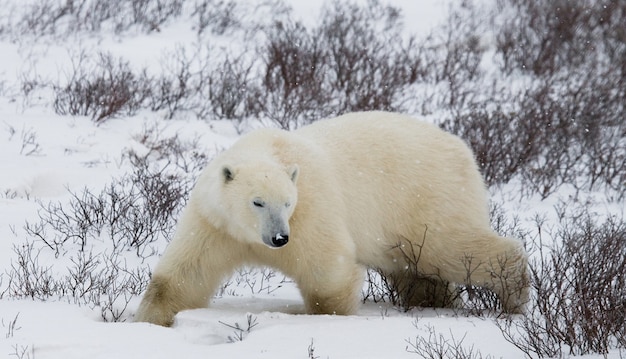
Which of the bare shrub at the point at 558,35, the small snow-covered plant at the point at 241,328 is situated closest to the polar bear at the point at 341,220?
the small snow-covered plant at the point at 241,328

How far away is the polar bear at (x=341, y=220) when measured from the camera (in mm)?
3393

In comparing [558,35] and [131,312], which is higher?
[558,35]

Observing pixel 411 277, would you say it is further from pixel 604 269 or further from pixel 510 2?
pixel 510 2

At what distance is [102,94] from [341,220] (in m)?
3.95

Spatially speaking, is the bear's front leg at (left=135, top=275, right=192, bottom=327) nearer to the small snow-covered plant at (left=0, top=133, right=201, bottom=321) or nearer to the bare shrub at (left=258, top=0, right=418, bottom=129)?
the small snow-covered plant at (left=0, top=133, right=201, bottom=321)

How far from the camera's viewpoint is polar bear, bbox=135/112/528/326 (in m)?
3.39

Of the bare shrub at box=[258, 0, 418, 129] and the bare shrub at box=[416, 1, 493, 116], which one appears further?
the bare shrub at box=[416, 1, 493, 116]

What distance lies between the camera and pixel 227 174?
336 centimetres

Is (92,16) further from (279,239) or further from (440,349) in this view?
(440,349)

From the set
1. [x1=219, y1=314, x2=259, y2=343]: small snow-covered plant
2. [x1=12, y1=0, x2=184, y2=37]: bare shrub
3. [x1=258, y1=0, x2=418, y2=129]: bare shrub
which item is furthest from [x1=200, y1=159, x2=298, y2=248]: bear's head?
[x1=12, y1=0, x2=184, y2=37]: bare shrub

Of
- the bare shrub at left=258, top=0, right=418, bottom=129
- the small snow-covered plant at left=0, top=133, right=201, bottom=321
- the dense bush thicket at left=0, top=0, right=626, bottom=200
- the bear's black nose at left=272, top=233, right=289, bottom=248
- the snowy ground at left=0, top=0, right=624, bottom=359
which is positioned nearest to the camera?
the snowy ground at left=0, top=0, right=624, bottom=359

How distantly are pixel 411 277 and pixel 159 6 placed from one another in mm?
7233

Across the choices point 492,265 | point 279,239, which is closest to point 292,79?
point 492,265

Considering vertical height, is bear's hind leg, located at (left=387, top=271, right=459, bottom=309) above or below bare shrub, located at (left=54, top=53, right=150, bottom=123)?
above
